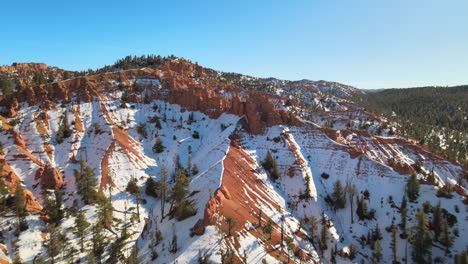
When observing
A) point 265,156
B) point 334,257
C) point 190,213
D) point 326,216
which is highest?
point 265,156

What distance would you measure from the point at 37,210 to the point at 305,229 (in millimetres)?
56592

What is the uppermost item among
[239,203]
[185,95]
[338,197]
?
[185,95]

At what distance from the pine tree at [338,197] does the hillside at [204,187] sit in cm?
31

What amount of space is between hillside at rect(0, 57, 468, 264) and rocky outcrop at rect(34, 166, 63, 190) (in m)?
0.28

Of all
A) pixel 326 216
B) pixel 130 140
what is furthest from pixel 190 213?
pixel 130 140

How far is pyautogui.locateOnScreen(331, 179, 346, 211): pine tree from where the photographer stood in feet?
196

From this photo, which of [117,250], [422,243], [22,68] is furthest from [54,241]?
[22,68]

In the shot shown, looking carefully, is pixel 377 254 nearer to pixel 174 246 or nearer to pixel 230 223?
pixel 230 223

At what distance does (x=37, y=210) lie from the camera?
4609cm

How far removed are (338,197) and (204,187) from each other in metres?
35.0

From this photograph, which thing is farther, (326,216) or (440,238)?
(326,216)

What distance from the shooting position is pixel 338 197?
60438 mm

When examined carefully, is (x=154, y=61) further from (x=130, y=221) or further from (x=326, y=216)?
(x=326, y=216)

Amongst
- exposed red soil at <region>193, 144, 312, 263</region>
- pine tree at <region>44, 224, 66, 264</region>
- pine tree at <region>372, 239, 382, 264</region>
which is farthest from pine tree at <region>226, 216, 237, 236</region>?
pine tree at <region>372, 239, 382, 264</region>
